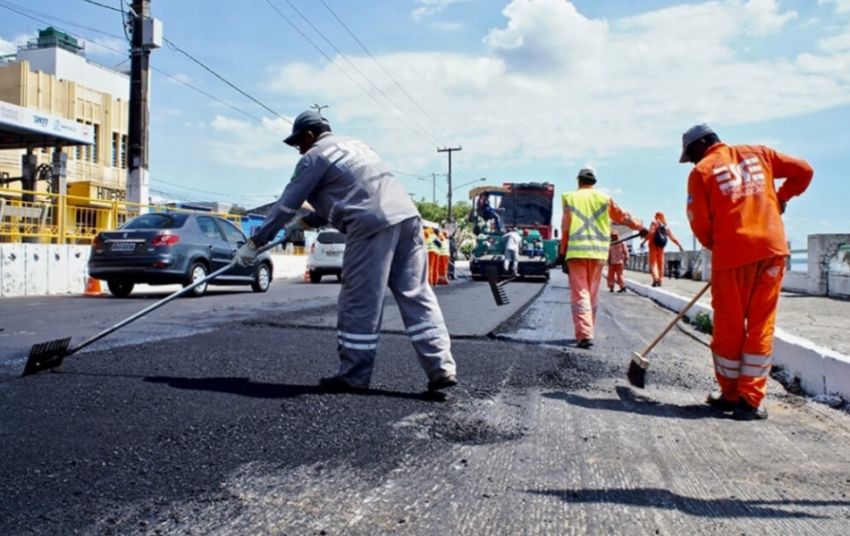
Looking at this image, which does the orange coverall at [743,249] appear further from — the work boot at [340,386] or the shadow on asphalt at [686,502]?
the work boot at [340,386]

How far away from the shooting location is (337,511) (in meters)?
2.31

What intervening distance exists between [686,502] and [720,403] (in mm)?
1755

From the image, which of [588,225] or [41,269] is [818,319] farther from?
[41,269]

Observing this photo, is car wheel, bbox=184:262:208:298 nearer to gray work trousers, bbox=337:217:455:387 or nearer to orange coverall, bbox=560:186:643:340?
orange coverall, bbox=560:186:643:340

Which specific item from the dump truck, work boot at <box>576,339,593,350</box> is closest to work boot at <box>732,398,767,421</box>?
work boot at <box>576,339,593,350</box>

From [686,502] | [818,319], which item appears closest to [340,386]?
[686,502]

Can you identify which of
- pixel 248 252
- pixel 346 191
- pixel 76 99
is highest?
pixel 76 99

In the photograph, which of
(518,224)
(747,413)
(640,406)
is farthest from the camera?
(518,224)

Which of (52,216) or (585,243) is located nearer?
(585,243)

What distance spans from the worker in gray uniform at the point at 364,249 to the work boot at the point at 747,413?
5.17 feet

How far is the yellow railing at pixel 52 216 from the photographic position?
13.3m

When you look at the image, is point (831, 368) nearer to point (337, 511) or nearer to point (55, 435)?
point (337, 511)

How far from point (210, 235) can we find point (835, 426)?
34.7 feet

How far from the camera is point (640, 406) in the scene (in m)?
4.09
